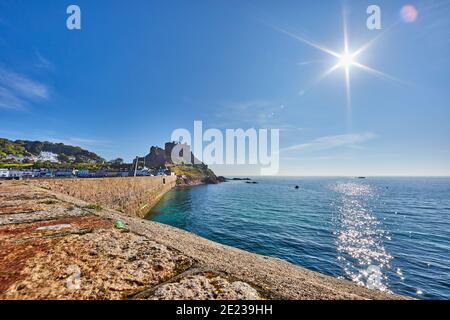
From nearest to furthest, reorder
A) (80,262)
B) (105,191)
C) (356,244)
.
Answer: (80,262) < (356,244) < (105,191)

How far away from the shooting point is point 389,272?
49.4ft

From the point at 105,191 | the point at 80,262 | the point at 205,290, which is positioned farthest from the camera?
the point at 105,191

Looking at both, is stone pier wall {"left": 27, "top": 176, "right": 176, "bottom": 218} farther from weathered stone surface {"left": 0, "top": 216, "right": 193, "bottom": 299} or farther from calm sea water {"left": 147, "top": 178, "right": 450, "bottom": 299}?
weathered stone surface {"left": 0, "top": 216, "right": 193, "bottom": 299}

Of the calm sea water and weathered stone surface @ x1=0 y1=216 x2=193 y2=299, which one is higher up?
weathered stone surface @ x1=0 y1=216 x2=193 y2=299

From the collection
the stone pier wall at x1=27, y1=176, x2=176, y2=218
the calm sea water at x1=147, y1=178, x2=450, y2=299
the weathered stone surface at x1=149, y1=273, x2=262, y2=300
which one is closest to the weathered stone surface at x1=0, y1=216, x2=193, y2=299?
the weathered stone surface at x1=149, y1=273, x2=262, y2=300

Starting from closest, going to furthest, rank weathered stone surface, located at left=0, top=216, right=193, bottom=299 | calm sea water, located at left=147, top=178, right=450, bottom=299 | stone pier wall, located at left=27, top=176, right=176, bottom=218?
weathered stone surface, located at left=0, top=216, right=193, bottom=299
calm sea water, located at left=147, top=178, right=450, bottom=299
stone pier wall, located at left=27, top=176, right=176, bottom=218

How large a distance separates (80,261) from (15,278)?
28.3 inches

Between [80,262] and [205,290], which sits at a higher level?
[80,262]

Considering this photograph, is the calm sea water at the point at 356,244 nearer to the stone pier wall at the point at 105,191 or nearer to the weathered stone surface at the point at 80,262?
the stone pier wall at the point at 105,191

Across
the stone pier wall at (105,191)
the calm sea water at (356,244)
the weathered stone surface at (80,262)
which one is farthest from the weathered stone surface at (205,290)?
the calm sea water at (356,244)

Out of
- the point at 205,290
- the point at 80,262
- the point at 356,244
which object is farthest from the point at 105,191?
the point at 356,244

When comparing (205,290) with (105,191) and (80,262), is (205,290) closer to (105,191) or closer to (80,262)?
(80,262)
